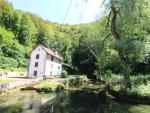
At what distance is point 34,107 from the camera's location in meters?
24.7

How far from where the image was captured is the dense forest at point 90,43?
32594 millimetres

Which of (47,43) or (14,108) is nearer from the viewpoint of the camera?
(14,108)

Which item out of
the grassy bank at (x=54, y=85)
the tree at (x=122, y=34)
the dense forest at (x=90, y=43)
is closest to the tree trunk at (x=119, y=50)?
the tree at (x=122, y=34)

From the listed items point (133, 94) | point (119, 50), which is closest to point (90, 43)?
point (119, 50)

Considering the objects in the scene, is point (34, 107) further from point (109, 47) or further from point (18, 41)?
point (18, 41)

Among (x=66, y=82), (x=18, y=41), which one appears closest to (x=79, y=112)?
(x=66, y=82)

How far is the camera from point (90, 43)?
52.0 meters

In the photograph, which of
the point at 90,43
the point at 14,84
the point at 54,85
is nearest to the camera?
the point at 14,84

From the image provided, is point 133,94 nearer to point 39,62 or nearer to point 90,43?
point 90,43

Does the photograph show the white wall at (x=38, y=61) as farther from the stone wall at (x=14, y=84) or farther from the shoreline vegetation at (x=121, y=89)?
the stone wall at (x=14, y=84)

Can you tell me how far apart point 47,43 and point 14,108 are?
5971 cm

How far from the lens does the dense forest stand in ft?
107

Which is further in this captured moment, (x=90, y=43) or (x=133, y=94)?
(x=90, y=43)

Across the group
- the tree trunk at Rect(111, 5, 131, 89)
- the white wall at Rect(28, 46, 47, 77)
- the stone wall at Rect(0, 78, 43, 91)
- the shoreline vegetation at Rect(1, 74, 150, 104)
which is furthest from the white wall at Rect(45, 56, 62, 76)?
the tree trunk at Rect(111, 5, 131, 89)
